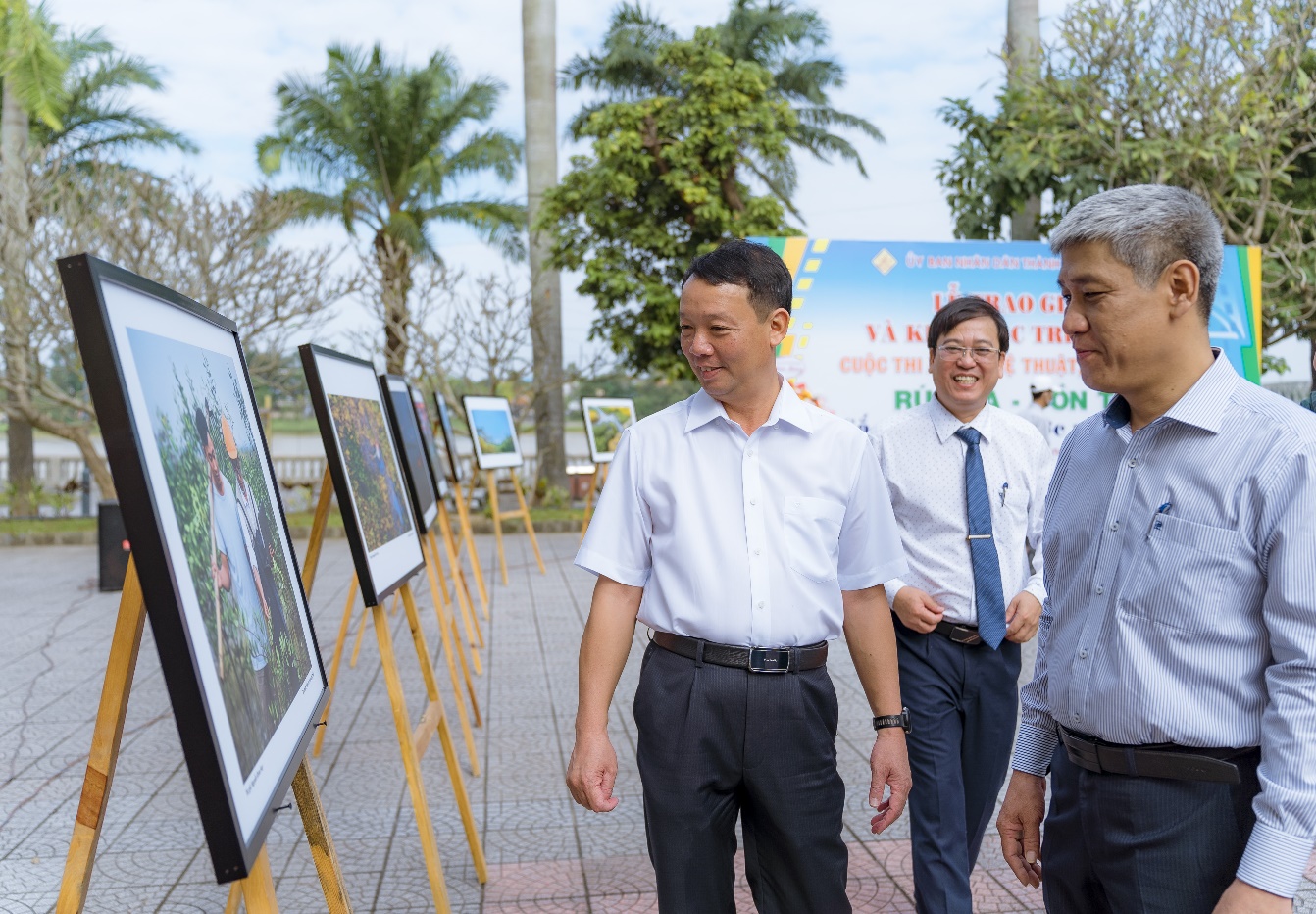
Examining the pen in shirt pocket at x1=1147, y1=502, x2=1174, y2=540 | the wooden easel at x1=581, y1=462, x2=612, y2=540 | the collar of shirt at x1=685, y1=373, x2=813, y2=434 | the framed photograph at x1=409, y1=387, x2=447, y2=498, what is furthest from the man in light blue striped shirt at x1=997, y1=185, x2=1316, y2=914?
the wooden easel at x1=581, y1=462, x2=612, y2=540

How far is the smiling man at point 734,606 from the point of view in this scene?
231 centimetres

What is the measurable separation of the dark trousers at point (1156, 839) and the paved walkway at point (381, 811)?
165cm

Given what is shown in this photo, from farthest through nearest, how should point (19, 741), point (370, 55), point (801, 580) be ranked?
1. point (370, 55)
2. point (19, 741)
3. point (801, 580)

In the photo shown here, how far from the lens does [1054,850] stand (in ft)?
6.52

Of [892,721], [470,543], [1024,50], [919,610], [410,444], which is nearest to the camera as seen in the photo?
[892,721]

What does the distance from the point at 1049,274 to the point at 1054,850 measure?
713 cm

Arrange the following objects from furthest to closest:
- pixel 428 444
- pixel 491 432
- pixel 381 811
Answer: pixel 491 432, pixel 428 444, pixel 381 811

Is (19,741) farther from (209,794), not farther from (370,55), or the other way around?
(370,55)

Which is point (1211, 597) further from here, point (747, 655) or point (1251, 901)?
point (747, 655)

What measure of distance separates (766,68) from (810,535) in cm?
2383

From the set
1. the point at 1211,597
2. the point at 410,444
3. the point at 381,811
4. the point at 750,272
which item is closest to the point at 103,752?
the point at 750,272

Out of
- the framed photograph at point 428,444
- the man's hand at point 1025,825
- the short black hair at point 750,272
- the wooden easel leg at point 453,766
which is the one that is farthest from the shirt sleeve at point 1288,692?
the framed photograph at point 428,444

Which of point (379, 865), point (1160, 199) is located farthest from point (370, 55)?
point (1160, 199)

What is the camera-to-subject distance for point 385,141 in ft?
70.9
